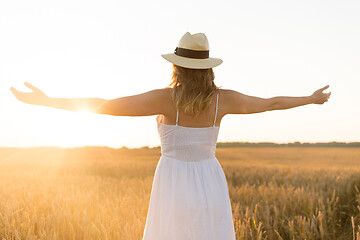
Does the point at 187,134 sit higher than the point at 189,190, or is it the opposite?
the point at 187,134

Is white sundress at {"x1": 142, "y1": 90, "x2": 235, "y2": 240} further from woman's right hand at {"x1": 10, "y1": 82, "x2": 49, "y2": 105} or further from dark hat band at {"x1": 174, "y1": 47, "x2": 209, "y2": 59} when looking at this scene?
woman's right hand at {"x1": 10, "y1": 82, "x2": 49, "y2": 105}

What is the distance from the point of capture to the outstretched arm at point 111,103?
103 inches

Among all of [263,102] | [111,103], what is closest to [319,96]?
[263,102]

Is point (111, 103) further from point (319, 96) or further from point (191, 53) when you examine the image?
point (319, 96)

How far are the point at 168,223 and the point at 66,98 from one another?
46.7 inches

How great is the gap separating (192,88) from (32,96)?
1185 mm

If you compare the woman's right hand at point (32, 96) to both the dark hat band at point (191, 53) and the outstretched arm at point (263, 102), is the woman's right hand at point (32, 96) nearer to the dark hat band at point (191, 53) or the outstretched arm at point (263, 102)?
the dark hat band at point (191, 53)

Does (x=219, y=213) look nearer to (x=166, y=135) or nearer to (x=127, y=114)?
(x=166, y=135)

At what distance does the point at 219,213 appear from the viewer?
2.84 metres

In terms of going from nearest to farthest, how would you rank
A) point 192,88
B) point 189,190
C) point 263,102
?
point 192,88, point 189,190, point 263,102

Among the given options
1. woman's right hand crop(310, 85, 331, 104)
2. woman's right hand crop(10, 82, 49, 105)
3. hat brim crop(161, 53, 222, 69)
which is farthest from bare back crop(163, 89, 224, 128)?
woman's right hand crop(310, 85, 331, 104)

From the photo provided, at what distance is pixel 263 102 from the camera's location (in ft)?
9.96

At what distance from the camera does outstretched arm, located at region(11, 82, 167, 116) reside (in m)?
2.62

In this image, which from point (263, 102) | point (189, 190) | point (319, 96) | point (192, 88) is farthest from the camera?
point (319, 96)
